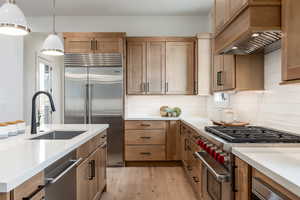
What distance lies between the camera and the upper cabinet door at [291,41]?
145 centimetres

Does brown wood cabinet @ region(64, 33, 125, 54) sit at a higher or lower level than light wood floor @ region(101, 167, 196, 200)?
higher

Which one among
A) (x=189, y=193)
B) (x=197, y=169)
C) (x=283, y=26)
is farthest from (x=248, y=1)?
(x=189, y=193)

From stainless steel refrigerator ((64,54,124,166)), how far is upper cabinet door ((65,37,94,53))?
9 cm

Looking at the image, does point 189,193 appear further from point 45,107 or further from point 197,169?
point 45,107

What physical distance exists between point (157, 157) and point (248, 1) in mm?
3184

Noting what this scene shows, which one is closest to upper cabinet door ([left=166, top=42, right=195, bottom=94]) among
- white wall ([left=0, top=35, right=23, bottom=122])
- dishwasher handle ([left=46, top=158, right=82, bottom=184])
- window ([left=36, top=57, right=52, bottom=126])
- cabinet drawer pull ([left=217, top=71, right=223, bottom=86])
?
cabinet drawer pull ([left=217, top=71, right=223, bottom=86])

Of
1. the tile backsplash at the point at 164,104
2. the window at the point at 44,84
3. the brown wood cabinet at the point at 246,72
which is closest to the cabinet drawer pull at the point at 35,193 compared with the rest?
the brown wood cabinet at the point at 246,72

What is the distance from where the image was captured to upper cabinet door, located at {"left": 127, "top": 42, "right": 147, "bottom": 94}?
458cm

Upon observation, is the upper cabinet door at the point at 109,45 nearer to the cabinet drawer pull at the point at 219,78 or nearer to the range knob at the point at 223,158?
the cabinet drawer pull at the point at 219,78

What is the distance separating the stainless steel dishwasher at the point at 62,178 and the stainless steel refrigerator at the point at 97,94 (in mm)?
2418

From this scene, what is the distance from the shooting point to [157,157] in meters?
4.41

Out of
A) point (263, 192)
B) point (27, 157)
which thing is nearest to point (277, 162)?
point (263, 192)

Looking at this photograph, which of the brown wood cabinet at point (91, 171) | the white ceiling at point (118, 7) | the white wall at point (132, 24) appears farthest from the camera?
the white wall at point (132, 24)

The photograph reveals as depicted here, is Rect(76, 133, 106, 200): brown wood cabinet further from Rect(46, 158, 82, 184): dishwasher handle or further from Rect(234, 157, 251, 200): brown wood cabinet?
Rect(234, 157, 251, 200): brown wood cabinet
